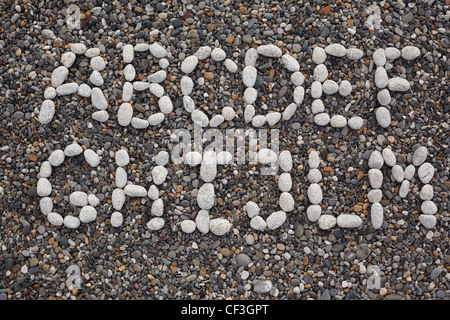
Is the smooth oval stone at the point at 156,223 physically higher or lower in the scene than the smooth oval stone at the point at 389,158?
lower

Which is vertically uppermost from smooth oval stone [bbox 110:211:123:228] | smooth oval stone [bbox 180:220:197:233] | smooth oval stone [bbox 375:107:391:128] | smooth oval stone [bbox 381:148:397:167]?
smooth oval stone [bbox 375:107:391:128]

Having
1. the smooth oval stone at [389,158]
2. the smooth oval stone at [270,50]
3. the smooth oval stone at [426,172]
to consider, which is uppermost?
the smooth oval stone at [270,50]

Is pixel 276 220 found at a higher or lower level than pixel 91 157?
lower

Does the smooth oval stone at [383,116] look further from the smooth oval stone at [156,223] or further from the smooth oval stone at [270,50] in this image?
the smooth oval stone at [156,223]

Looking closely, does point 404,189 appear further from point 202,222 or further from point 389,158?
point 202,222

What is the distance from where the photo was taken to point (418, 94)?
106 centimetres

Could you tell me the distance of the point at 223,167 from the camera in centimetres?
105

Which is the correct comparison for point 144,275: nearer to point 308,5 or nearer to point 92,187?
point 92,187

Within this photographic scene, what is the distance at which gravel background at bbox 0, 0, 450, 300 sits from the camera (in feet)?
3.41

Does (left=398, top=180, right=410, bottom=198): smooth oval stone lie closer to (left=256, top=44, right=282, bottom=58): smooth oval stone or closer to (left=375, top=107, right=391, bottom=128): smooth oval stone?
(left=375, top=107, right=391, bottom=128): smooth oval stone

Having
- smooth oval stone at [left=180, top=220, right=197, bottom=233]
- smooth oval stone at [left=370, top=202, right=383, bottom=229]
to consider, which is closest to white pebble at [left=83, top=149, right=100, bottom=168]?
smooth oval stone at [left=180, top=220, right=197, bottom=233]

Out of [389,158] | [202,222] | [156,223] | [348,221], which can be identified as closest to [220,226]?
[202,222]

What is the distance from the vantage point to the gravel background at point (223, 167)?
40.9 inches

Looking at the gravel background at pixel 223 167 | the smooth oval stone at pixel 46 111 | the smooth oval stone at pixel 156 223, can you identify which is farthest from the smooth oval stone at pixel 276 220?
the smooth oval stone at pixel 46 111
